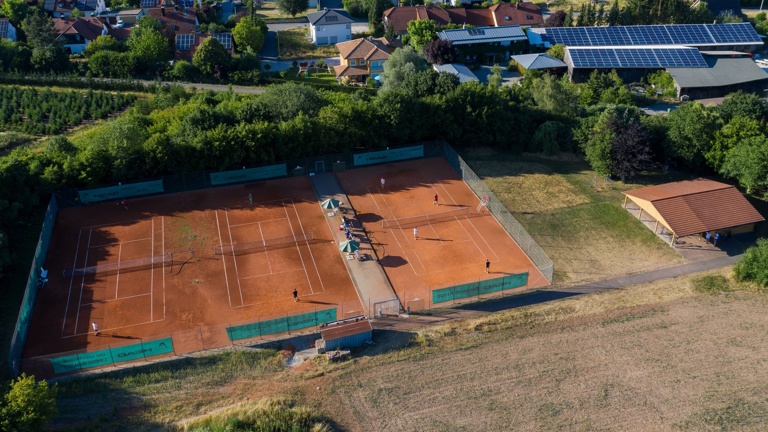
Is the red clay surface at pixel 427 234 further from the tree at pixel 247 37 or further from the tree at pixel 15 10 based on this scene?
the tree at pixel 15 10

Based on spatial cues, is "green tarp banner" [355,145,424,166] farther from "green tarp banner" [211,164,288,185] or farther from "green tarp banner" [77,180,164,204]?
"green tarp banner" [77,180,164,204]

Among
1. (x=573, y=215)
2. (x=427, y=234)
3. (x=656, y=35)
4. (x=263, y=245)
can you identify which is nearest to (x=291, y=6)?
(x=656, y=35)

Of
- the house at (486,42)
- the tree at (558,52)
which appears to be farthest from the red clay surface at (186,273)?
the tree at (558,52)

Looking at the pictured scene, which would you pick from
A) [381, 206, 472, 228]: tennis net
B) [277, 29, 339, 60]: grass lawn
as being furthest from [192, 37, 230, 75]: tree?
[381, 206, 472, 228]: tennis net

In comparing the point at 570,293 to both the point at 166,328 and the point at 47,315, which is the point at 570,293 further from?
the point at 47,315

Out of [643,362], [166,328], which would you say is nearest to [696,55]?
[643,362]
